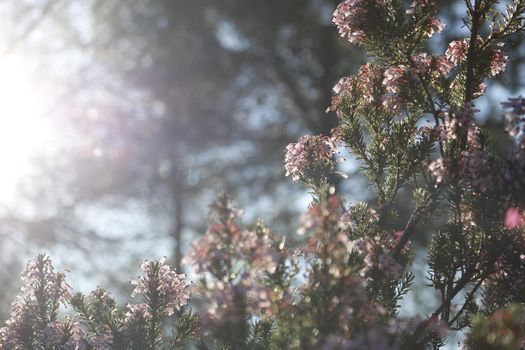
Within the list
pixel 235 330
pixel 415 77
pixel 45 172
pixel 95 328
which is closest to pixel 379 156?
pixel 415 77

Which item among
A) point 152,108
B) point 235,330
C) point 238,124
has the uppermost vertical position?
point 152,108

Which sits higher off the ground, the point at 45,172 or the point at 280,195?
the point at 45,172

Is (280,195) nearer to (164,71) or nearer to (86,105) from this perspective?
(164,71)

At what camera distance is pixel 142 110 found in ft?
41.5

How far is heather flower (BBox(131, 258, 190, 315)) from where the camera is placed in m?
2.75

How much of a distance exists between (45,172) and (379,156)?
10.5 metres

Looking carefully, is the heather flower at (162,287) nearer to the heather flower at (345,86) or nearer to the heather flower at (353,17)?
the heather flower at (345,86)

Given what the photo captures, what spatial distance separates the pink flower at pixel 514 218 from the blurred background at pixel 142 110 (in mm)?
8654

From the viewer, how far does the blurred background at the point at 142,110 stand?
11.4 metres

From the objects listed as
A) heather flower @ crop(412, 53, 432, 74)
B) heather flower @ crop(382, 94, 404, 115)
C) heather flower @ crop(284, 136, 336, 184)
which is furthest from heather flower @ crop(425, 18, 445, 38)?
heather flower @ crop(284, 136, 336, 184)

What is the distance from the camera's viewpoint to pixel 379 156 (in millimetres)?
3031

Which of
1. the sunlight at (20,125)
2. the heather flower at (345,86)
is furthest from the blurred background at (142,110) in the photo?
the heather flower at (345,86)

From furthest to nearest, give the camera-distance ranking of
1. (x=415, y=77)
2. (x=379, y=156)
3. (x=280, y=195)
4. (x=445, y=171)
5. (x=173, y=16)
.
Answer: (x=280, y=195)
(x=173, y=16)
(x=379, y=156)
(x=415, y=77)
(x=445, y=171)

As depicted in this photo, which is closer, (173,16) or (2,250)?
(173,16)
